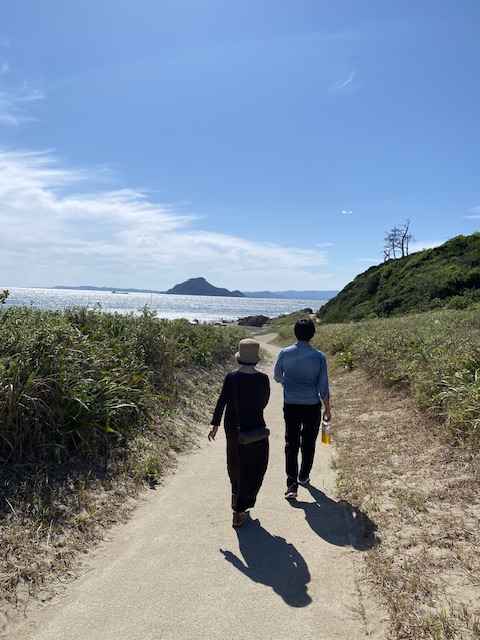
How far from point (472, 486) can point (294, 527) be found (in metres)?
1.78

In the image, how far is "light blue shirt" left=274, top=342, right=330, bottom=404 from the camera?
16.0ft

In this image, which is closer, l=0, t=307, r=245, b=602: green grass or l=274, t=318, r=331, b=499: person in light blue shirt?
l=0, t=307, r=245, b=602: green grass

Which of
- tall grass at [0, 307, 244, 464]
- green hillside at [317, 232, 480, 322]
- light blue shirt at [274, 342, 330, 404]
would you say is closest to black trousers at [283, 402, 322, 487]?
light blue shirt at [274, 342, 330, 404]

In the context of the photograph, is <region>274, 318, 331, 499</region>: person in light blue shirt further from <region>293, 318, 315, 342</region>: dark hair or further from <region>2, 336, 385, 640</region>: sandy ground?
<region>2, 336, 385, 640</region>: sandy ground

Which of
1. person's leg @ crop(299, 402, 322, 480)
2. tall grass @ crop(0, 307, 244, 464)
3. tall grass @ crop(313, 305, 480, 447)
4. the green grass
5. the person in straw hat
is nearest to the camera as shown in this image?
the green grass

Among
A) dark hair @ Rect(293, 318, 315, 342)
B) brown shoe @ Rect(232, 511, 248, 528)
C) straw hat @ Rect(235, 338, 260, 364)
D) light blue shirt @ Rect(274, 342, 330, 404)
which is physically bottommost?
brown shoe @ Rect(232, 511, 248, 528)

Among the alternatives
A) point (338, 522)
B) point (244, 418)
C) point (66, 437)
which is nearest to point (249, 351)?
point (244, 418)

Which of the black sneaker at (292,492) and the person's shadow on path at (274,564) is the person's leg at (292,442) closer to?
the black sneaker at (292,492)

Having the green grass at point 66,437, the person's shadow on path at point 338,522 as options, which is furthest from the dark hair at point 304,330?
the green grass at point 66,437

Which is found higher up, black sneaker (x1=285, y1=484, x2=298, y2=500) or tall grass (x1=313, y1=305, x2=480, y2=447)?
tall grass (x1=313, y1=305, x2=480, y2=447)

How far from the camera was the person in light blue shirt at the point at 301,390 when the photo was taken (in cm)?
488

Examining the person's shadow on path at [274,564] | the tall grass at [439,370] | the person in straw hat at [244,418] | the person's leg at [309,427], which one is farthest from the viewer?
the tall grass at [439,370]

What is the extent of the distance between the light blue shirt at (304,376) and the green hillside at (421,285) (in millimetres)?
21307

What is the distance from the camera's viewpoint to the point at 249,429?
4.29 metres
